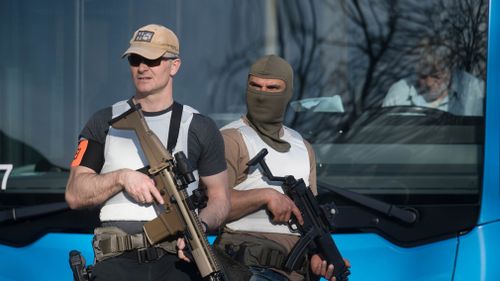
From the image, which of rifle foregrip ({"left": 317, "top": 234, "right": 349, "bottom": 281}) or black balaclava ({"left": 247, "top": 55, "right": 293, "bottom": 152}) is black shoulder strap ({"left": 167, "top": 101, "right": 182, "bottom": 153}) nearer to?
black balaclava ({"left": 247, "top": 55, "right": 293, "bottom": 152})

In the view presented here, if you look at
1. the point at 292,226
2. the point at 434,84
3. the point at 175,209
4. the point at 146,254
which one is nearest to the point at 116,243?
→ the point at 146,254

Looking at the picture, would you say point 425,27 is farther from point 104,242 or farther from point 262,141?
point 104,242

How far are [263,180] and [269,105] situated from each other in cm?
27

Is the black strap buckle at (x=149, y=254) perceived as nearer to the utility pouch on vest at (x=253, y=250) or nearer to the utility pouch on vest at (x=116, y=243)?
the utility pouch on vest at (x=116, y=243)

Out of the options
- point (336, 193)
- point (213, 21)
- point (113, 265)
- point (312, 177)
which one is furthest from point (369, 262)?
point (113, 265)

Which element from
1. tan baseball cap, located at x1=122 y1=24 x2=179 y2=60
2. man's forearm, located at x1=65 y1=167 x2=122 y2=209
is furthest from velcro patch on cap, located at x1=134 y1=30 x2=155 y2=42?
man's forearm, located at x1=65 y1=167 x2=122 y2=209

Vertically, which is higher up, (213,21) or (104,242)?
(213,21)

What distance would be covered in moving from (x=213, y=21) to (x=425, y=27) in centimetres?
90

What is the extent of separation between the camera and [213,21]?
214 inches

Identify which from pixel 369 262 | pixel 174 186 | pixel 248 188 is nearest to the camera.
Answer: pixel 174 186

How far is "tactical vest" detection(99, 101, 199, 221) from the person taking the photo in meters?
4.06

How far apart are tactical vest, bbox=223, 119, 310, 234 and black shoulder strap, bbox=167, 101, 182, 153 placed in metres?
0.42

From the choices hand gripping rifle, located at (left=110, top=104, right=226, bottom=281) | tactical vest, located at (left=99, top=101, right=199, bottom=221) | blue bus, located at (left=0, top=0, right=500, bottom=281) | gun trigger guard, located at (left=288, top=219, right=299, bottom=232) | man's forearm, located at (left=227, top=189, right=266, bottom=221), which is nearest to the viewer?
hand gripping rifle, located at (left=110, top=104, right=226, bottom=281)

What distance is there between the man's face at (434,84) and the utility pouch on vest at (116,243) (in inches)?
68.4
